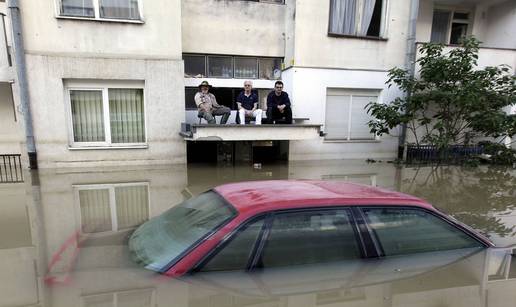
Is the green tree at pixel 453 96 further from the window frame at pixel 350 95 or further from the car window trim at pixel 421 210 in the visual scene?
the car window trim at pixel 421 210

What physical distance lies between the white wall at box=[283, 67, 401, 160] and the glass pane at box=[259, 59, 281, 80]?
42 centimetres

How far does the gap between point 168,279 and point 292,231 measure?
1042 mm

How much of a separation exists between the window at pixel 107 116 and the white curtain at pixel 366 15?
704 cm

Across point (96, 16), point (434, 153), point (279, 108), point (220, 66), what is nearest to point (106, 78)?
point (96, 16)

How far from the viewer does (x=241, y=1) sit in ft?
35.0

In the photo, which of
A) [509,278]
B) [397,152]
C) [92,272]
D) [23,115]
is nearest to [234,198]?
[92,272]

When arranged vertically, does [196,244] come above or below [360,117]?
below

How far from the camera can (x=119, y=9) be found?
29.1ft

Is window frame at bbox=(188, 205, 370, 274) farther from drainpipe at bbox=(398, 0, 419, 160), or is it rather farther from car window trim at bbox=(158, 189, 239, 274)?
drainpipe at bbox=(398, 0, 419, 160)

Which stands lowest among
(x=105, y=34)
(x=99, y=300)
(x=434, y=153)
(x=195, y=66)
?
(x=99, y=300)

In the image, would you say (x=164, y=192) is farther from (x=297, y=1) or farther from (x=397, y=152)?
(x=397, y=152)

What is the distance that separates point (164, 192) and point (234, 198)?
4.24m

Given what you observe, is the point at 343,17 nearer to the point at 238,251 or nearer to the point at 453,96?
the point at 453,96

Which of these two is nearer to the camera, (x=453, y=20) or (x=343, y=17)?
(x=343, y=17)
